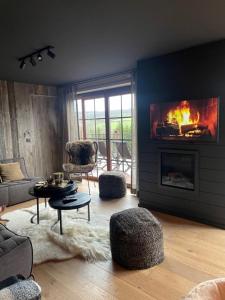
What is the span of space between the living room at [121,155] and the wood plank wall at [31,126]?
28mm

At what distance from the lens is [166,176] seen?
11.4ft

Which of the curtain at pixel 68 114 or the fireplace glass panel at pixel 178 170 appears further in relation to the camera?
the curtain at pixel 68 114

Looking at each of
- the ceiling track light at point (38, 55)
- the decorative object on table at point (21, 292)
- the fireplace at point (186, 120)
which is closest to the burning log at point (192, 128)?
the fireplace at point (186, 120)

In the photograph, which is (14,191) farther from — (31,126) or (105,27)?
(105,27)

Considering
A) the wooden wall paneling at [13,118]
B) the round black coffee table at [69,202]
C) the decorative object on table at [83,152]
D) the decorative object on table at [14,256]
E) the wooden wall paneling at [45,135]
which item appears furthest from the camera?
the wooden wall paneling at [45,135]

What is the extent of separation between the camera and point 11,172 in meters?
4.38

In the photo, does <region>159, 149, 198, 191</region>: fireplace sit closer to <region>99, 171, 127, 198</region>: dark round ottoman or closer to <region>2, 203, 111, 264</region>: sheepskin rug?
<region>99, 171, 127, 198</region>: dark round ottoman

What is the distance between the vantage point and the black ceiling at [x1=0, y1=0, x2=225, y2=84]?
1.94 m

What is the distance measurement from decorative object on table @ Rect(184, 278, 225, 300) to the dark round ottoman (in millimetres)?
3016

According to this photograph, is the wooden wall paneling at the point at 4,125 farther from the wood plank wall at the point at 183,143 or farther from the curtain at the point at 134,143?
the wood plank wall at the point at 183,143

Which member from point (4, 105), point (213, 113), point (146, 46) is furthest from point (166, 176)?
point (4, 105)

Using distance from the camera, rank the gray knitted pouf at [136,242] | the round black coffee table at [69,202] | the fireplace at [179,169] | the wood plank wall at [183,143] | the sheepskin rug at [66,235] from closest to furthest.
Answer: the gray knitted pouf at [136,242] → the sheepskin rug at [66,235] → the round black coffee table at [69,202] → the wood plank wall at [183,143] → the fireplace at [179,169]

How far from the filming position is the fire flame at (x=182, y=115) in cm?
305

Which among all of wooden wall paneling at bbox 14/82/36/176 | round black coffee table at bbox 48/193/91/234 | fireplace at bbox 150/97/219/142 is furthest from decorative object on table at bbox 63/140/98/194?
round black coffee table at bbox 48/193/91/234
